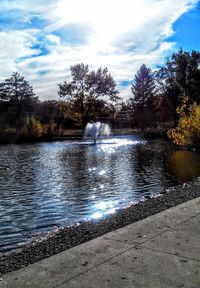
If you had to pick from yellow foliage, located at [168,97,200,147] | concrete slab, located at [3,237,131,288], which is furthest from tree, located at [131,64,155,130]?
concrete slab, located at [3,237,131,288]

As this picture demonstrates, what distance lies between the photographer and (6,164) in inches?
1009

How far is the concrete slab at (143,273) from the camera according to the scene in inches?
189

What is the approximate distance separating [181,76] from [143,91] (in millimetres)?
16094

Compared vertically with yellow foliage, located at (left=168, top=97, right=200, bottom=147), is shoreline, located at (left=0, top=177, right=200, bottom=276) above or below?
below

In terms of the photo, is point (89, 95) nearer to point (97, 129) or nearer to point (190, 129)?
point (97, 129)

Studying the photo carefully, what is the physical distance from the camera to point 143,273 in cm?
508

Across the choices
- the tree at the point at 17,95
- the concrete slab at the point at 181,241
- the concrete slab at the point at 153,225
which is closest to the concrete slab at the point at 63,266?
the concrete slab at the point at 153,225

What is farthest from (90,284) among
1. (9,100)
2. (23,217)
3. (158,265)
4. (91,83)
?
(9,100)

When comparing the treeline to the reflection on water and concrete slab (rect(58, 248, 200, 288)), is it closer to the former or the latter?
the reflection on water

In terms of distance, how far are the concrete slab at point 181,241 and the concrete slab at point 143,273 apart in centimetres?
25

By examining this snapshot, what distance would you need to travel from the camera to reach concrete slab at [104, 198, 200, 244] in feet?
22.0

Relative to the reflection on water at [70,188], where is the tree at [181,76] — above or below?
above

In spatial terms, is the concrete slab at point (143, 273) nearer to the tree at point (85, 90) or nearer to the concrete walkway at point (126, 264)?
the concrete walkway at point (126, 264)

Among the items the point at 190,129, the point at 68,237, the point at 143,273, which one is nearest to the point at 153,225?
the point at 68,237
